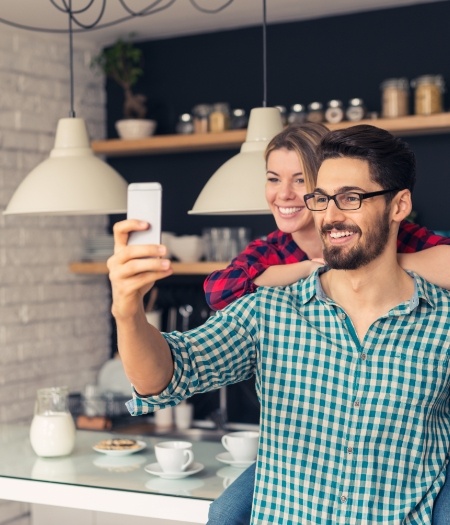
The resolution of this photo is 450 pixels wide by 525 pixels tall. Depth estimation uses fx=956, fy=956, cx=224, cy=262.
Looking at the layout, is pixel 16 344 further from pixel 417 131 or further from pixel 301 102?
pixel 417 131

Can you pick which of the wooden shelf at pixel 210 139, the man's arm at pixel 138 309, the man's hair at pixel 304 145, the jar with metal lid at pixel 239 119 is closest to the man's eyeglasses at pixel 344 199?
the man's arm at pixel 138 309

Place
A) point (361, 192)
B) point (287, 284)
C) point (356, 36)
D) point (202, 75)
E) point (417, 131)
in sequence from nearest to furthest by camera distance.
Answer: point (361, 192) < point (287, 284) < point (417, 131) < point (356, 36) < point (202, 75)

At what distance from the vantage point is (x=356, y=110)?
4176 mm

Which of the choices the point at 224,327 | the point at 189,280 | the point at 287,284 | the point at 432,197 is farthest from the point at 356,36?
the point at 224,327

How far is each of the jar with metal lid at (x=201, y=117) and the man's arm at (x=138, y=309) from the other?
287 cm

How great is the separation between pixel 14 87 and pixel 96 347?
143 cm


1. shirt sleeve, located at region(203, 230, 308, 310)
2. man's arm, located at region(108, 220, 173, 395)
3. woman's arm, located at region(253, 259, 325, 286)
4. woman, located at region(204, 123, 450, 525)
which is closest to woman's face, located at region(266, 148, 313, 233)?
woman, located at region(204, 123, 450, 525)

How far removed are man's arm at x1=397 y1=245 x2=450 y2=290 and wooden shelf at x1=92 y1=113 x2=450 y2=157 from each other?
76.7 inches

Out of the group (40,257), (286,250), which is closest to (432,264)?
(286,250)

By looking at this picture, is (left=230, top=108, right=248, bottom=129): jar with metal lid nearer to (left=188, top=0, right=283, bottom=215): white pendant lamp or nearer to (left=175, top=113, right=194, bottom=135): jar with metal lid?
(left=175, top=113, right=194, bottom=135): jar with metal lid

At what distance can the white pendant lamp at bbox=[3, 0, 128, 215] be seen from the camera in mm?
2719

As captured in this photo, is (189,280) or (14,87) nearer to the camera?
(14,87)

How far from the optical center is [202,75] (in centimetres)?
485

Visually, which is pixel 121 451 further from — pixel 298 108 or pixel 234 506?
pixel 298 108
